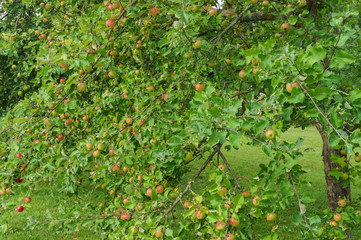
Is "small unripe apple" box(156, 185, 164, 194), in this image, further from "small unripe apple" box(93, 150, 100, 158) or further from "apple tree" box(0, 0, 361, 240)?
"small unripe apple" box(93, 150, 100, 158)

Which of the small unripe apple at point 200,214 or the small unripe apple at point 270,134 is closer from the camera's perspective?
the small unripe apple at point 270,134

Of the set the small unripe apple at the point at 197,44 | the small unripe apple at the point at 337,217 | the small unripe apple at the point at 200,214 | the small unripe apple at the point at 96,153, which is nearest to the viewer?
the small unripe apple at the point at 200,214

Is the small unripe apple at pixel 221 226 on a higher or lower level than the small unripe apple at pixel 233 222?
higher

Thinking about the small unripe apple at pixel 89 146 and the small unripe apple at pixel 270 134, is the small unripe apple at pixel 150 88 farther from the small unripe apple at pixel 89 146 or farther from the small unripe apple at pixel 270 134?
the small unripe apple at pixel 270 134

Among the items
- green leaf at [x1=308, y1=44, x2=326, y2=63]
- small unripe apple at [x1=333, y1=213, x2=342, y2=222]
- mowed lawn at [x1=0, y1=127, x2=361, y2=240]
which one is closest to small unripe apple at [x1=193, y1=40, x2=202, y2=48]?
mowed lawn at [x1=0, y1=127, x2=361, y2=240]

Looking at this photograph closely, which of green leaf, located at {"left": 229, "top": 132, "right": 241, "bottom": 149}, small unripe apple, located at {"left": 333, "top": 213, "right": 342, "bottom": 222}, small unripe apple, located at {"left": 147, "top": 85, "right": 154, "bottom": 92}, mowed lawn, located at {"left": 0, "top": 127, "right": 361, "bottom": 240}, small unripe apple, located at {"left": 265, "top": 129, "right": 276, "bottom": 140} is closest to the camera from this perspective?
green leaf, located at {"left": 229, "top": 132, "right": 241, "bottom": 149}

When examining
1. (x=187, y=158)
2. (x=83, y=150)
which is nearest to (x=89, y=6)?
(x=83, y=150)

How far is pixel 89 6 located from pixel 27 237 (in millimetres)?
3675

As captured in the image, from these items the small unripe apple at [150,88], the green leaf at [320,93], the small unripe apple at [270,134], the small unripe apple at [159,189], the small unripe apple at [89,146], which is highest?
the small unripe apple at [150,88]

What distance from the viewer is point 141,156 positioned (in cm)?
219

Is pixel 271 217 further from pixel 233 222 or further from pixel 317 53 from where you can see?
pixel 317 53

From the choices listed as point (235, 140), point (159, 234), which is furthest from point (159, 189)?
point (235, 140)

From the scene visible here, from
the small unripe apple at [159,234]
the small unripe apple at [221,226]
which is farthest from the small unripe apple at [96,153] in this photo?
A: the small unripe apple at [221,226]

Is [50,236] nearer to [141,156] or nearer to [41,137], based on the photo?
[41,137]
